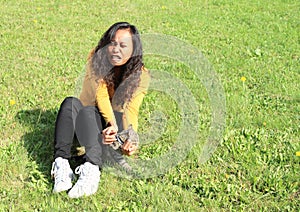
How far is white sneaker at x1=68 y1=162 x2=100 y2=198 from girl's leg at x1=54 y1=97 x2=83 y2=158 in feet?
0.74

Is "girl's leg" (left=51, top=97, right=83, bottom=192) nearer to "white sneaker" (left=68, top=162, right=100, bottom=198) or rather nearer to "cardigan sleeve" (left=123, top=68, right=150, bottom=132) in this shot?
"white sneaker" (left=68, top=162, right=100, bottom=198)

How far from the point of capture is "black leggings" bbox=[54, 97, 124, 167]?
125 inches

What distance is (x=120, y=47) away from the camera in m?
3.39

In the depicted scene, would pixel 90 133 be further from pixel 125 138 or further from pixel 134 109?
pixel 134 109

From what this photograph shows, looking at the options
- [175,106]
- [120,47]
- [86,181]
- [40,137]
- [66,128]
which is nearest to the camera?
[86,181]

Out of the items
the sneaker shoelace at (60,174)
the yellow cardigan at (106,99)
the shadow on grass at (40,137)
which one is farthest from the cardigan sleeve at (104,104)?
the sneaker shoelace at (60,174)

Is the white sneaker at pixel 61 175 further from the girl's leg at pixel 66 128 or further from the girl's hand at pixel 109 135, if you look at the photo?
the girl's hand at pixel 109 135

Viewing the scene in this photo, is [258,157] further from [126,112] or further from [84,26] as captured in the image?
[84,26]

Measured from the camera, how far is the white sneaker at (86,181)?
2.95 meters

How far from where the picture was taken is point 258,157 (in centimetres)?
348

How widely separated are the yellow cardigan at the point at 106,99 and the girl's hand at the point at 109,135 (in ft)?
0.70

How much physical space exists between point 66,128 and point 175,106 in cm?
150

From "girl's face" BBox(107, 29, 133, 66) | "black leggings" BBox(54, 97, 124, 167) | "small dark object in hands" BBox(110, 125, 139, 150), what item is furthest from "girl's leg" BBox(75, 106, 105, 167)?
"girl's face" BBox(107, 29, 133, 66)

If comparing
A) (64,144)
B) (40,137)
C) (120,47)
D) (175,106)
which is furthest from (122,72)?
(175,106)
